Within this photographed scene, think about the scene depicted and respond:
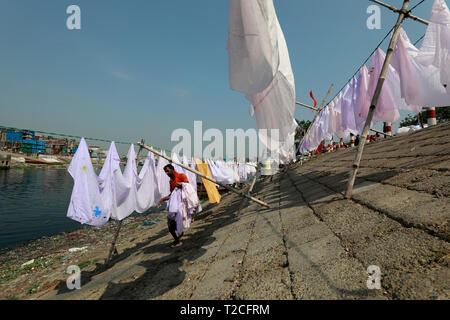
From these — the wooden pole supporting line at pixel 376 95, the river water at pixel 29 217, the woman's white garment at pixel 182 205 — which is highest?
the wooden pole supporting line at pixel 376 95

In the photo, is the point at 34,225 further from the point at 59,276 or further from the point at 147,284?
the point at 147,284

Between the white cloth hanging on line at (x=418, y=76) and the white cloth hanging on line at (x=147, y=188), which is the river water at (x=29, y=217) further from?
the white cloth hanging on line at (x=418, y=76)

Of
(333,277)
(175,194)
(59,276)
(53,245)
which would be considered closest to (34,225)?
(53,245)

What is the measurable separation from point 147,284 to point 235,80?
9.32 feet

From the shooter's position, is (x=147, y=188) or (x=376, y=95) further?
(x=147, y=188)

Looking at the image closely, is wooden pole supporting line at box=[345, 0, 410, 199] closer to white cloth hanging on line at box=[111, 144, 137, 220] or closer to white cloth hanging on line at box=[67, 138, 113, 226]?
white cloth hanging on line at box=[111, 144, 137, 220]

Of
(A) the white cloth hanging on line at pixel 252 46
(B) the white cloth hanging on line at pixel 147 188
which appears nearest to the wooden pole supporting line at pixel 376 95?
(A) the white cloth hanging on line at pixel 252 46

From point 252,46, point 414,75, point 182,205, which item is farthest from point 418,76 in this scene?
point 182,205

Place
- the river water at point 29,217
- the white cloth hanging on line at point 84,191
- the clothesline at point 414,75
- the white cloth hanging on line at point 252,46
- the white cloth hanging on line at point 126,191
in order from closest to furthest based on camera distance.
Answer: the white cloth hanging on line at point 252,46
the clothesline at point 414,75
the white cloth hanging on line at point 84,191
the white cloth hanging on line at point 126,191
the river water at point 29,217

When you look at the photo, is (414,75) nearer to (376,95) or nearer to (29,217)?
(376,95)

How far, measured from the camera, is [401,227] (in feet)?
6.35

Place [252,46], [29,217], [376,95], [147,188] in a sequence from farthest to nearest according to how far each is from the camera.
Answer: [29,217], [147,188], [376,95], [252,46]

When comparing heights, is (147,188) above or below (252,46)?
below

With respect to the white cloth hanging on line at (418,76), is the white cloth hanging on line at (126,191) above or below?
below
